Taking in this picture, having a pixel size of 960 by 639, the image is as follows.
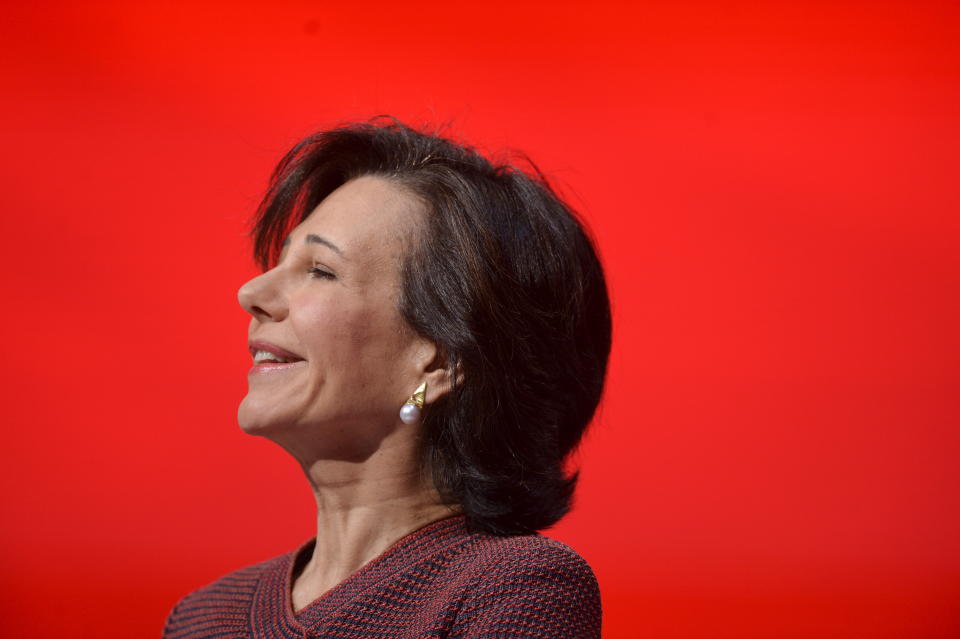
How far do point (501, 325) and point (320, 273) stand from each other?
268 millimetres

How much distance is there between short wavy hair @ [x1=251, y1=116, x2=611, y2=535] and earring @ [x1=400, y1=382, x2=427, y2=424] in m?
0.03

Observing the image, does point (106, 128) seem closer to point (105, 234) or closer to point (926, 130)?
point (105, 234)

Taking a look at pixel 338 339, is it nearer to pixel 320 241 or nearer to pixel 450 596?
pixel 320 241

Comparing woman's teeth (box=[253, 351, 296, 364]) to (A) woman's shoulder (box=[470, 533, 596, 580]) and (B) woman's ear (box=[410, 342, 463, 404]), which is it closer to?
(B) woman's ear (box=[410, 342, 463, 404])

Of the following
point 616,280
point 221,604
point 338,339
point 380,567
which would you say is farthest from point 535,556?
point 616,280

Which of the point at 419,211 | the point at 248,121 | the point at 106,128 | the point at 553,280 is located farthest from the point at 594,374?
the point at 106,128

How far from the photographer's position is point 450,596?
130 centimetres

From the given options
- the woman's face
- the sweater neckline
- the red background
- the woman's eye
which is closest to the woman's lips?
the woman's face

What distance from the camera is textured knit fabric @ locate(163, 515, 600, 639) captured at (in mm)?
1256

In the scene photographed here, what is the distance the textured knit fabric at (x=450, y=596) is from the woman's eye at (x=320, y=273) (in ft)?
1.22

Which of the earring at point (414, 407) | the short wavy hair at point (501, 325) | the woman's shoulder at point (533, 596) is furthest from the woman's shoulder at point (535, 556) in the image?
the earring at point (414, 407)

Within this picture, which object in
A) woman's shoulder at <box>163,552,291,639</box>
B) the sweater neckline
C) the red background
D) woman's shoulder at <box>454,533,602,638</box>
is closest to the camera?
woman's shoulder at <box>454,533,602,638</box>

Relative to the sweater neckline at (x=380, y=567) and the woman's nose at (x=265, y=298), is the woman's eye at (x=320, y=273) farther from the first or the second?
the sweater neckline at (x=380, y=567)

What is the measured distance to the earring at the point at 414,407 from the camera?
57.2 inches
